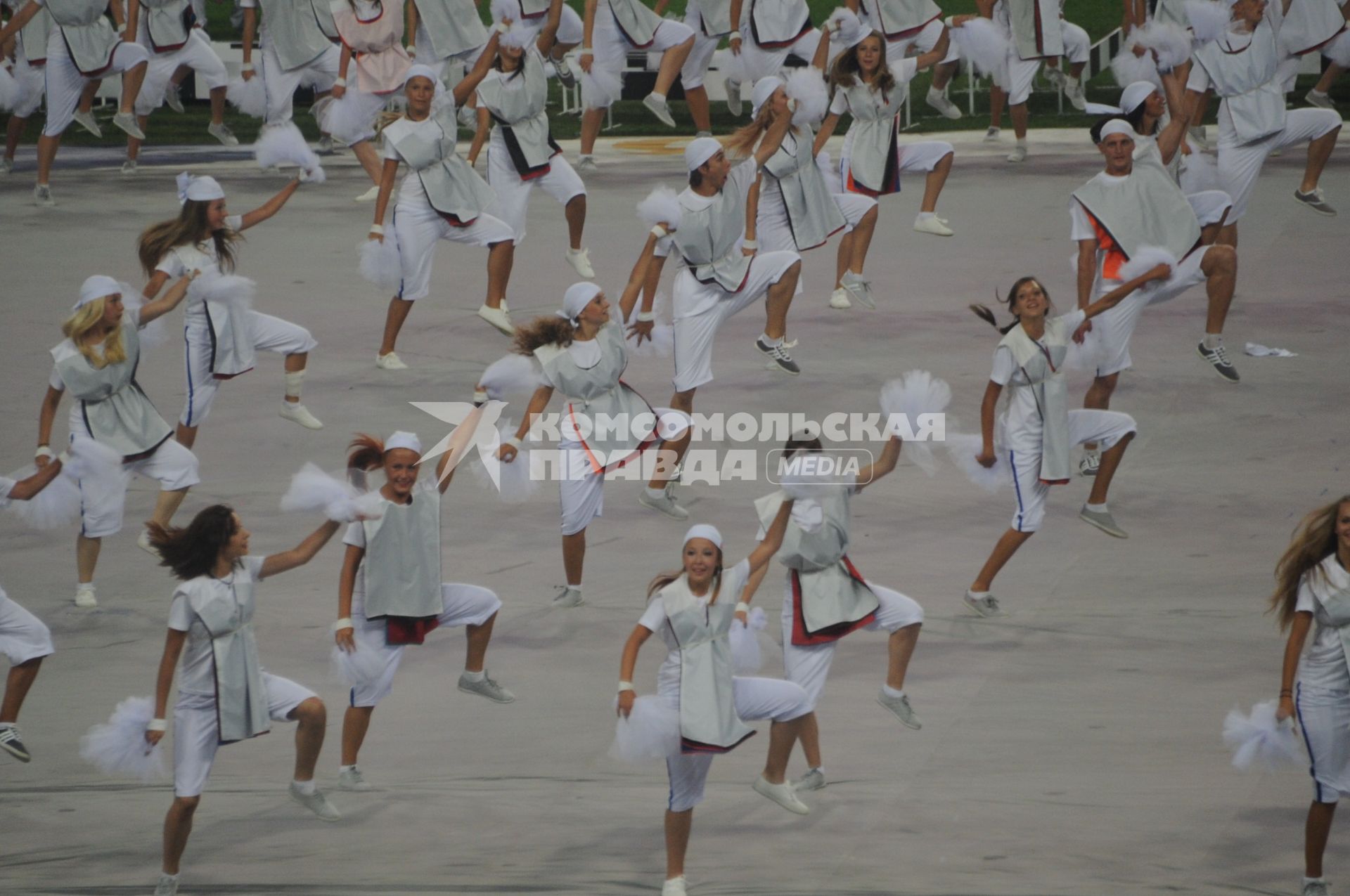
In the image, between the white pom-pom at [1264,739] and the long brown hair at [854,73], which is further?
the long brown hair at [854,73]

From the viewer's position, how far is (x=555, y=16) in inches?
568

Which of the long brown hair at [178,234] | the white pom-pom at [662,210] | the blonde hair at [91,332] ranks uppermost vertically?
the white pom-pom at [662,210]

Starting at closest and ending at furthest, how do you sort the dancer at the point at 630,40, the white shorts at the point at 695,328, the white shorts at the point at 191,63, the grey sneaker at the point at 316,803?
the grey sneaker at the point at 316,803, the white shorts at the point at 695,328, the dancer at the point at 630,40, the white shorts at the point at 191,63

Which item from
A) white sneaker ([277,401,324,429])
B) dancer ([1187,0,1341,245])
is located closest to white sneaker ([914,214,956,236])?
dancer ([1187,0,1341,245])

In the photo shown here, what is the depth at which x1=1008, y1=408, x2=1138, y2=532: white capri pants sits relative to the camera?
931 cm

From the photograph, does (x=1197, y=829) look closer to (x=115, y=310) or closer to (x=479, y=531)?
(x=479, y=531)

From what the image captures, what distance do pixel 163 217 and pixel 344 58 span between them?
204 cm

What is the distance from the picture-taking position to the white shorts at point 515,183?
12938 mm

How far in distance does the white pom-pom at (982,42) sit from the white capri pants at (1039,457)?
5440 mm

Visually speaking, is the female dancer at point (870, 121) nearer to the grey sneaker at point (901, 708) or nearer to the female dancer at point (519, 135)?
the female dancer at point (519, 135)

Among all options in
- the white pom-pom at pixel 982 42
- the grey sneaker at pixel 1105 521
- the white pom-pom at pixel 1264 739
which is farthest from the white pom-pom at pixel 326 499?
the white pom-pom at pixel 982 42

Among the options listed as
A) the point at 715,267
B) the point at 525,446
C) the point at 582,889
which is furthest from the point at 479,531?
the point at 582,889

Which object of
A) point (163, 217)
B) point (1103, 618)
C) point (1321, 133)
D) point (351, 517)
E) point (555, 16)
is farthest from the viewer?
point (163, 217)

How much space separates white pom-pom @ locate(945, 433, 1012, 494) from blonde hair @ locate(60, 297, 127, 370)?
3.77 m
